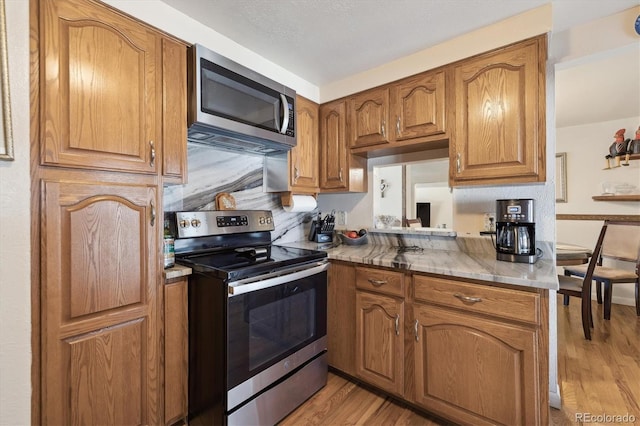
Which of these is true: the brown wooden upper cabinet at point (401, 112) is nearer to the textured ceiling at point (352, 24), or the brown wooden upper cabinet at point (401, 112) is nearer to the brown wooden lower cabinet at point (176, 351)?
the textured ceiling at point (352, 24)

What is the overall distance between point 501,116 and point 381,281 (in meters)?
1.16

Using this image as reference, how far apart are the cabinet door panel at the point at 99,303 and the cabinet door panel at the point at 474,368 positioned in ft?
4.53

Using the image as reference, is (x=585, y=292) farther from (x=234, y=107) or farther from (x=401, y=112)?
(x=234, y=107)

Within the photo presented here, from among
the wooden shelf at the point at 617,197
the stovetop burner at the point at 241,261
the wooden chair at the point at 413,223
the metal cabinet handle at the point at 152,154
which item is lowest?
the stovetop burner at the point at 241,261

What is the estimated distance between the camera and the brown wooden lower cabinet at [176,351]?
1.40 metres

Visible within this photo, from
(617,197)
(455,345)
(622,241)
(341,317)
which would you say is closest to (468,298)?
(455,345)

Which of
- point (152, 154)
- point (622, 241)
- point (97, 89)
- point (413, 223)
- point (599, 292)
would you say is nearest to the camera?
point (97, 89)

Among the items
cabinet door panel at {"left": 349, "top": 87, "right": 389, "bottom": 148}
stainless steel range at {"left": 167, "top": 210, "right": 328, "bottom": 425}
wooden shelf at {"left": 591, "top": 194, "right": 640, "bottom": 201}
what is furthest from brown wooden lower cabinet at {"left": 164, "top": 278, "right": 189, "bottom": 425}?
wooden shelf at {"left": 591, "top": 194, "right": 640, "bottom": 201}

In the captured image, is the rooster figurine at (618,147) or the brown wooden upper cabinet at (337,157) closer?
the brown wooden upper cabinet at (337,157)

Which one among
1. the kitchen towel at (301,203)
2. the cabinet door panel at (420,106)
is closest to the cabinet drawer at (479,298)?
the cabinet door panel at (420,106)

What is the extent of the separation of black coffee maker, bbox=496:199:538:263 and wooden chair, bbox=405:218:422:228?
63 cm

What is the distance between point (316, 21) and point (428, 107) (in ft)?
2.82

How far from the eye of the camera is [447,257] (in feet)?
5.99

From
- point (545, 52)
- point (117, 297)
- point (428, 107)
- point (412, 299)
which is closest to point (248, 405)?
point (117, 297)
